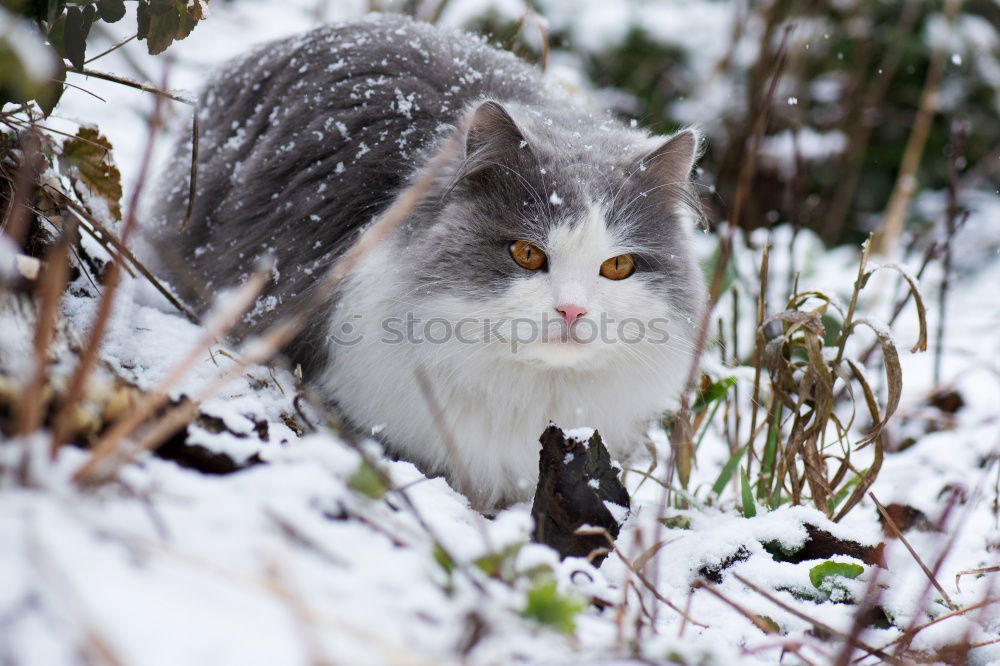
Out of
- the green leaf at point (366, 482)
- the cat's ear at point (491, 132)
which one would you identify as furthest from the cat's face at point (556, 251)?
the green leaf at point (366, 482)

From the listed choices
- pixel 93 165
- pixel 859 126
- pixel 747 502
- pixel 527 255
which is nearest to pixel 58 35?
pixel 93 165

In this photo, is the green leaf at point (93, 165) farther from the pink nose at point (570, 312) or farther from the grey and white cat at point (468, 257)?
the pink nose at point (570, 312)

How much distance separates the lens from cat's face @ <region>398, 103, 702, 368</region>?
6.68 ft

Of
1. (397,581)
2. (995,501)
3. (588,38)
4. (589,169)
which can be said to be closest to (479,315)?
(589,169)

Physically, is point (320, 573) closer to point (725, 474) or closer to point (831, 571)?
point (831, 571)

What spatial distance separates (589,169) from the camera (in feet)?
7.20

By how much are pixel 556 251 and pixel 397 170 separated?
0.58 meters

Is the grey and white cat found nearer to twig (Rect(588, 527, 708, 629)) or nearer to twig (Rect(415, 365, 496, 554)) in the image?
twig (Rect(415, 365, 496, 554))

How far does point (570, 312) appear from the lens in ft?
6.36

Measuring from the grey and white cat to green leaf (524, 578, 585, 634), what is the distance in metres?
1.05

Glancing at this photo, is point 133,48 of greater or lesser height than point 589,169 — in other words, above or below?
above

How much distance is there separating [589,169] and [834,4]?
4509 mm

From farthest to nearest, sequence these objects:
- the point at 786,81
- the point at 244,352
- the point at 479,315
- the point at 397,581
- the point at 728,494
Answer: the point at 786,81
the point at 728,494
the point at 244,352
the point at 479,315
the point at 397,581

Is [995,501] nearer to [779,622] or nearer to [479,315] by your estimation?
[779,622]
